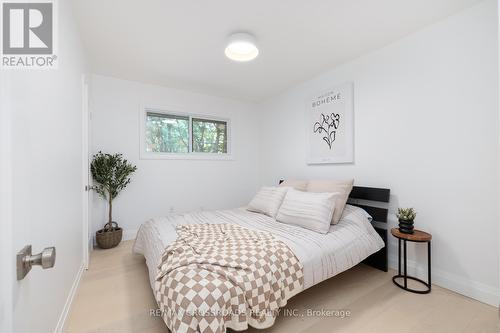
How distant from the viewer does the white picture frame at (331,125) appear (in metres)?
2.79

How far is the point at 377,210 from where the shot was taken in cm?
242

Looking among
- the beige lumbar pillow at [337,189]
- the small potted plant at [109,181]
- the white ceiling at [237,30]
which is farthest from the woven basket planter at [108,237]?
the beige lumbar pillow at [337,189]

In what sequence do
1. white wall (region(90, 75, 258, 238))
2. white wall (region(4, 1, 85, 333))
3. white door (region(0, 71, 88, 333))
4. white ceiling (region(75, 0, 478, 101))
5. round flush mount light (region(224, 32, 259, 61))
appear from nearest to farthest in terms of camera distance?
white door (region(0, 71, 88, 333)) < white wall (region(4, 1, 85, 333)) < white ceiling (region(75, 0, 478, 101)) < round flush mount light (region(224, 32, 259, 61)) < white wall (region(90, 75, 258, 238))

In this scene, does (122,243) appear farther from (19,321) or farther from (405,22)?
(405,22)

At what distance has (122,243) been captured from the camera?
3154 mm

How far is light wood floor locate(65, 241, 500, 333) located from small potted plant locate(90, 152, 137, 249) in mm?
718

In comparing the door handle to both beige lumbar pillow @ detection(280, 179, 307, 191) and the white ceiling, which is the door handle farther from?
beige lumbar pillow @ detection(280, 179, 307, 191)

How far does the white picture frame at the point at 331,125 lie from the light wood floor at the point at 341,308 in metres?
1.46

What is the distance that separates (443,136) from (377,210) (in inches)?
36.8

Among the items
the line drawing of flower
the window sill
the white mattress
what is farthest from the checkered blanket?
the window sill

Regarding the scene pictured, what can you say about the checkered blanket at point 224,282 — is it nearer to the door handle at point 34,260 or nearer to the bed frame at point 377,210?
the door handle at point 34,260

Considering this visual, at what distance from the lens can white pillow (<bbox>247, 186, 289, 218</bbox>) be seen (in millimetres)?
2635

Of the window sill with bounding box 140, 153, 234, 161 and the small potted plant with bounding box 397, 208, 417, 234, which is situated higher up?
the window sill with bounding box 140, 153, 234, 161

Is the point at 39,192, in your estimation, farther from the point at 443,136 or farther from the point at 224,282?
the point at 443,136
